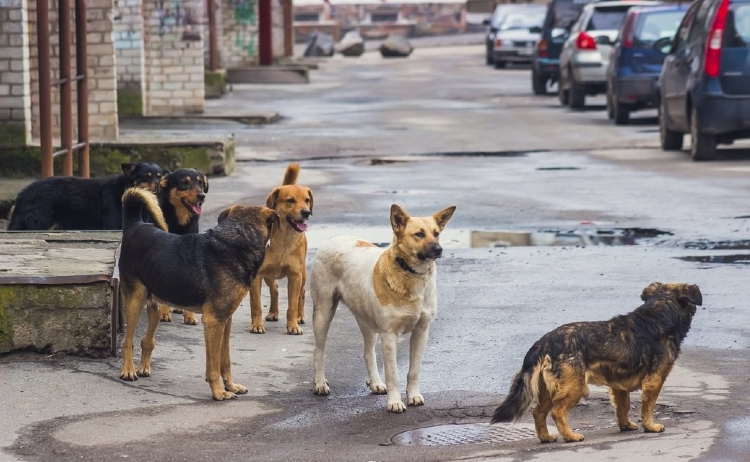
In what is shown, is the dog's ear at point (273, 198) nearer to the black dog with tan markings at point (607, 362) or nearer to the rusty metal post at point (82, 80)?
the black dog with tan markings at point (607, 362)

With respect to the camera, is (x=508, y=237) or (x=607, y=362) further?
(x=508, y=237)

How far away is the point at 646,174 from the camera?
16969 millimetres

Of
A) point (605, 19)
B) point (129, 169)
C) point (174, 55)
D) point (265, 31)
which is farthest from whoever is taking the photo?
point (265, 31)

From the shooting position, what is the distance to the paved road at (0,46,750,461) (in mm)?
A: 6645

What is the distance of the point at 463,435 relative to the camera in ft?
22.3

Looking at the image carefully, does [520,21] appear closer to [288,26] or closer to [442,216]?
[288,26]

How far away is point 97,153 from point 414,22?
169 ft

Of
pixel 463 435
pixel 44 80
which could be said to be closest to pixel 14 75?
pixel 44 80

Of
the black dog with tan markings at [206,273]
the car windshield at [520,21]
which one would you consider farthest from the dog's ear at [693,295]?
the car windshield at [520,21]

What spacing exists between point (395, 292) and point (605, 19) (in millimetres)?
22239

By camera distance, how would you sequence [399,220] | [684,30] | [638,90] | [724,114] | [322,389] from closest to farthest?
[399,220] → [322,389] → [724,114] → [684,30] → [638,90]

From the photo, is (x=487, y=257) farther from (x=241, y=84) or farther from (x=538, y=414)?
(x=241, y=84)

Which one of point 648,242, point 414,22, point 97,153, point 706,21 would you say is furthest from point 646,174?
point 414,22

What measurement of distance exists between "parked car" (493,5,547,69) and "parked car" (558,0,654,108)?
1417 cm
